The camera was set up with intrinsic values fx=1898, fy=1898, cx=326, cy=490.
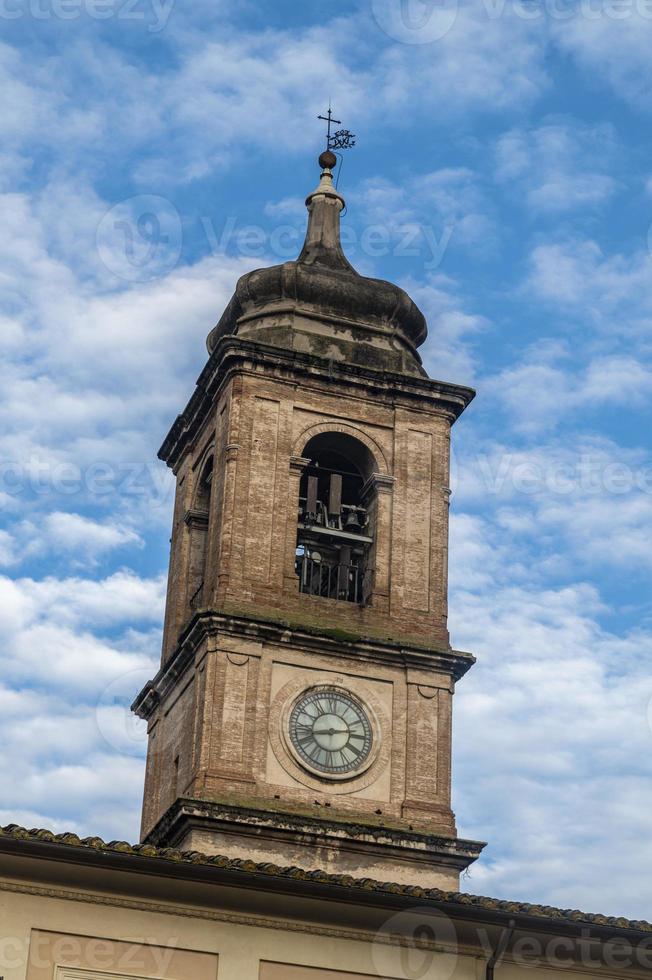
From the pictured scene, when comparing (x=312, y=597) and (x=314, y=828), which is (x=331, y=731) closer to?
(x=314, y=828)

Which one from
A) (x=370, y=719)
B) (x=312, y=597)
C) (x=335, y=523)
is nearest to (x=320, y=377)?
(x=335, y=523)

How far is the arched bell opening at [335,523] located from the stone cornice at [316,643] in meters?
1.47

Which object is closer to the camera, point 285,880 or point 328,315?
point 285,880

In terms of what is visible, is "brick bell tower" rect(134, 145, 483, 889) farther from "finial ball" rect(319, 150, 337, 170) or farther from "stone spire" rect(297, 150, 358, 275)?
"finial ball" rect(319, 150, 337, 170)

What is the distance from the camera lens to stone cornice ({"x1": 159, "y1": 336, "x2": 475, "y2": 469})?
35531mm

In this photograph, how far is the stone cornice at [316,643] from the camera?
3269cm

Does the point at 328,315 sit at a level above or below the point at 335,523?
above

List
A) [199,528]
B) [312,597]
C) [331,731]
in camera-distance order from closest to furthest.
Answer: [331,731]
[312,597]
[199,528]

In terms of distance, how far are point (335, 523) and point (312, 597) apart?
83.4 inches

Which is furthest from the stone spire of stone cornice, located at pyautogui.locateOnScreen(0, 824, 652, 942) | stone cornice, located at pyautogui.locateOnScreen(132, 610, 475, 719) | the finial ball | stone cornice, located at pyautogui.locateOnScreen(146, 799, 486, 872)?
stone cornice, located at pyautogui.locateOnScreen(0, 824, 652, 942)

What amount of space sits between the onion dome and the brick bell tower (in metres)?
0.04

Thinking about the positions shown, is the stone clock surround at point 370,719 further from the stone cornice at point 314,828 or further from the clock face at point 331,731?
the stone cornice at point 314,828

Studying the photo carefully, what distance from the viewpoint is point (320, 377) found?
118 ft

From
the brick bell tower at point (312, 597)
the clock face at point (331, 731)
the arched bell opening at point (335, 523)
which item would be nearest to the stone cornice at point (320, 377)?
the brick bell tower at point (312, 597)
